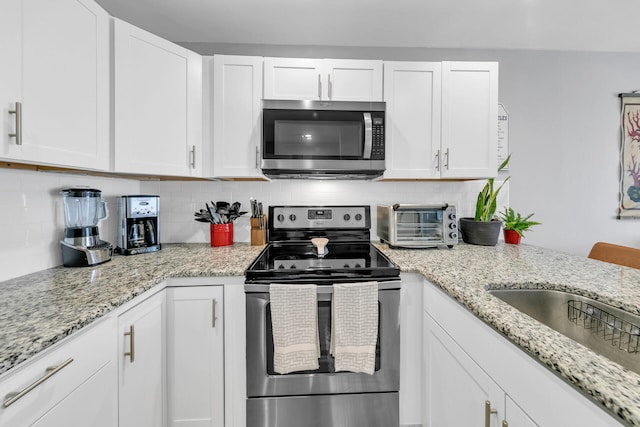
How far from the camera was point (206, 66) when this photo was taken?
1.79m

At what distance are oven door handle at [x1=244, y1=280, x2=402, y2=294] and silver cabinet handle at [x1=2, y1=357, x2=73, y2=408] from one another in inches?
26.5

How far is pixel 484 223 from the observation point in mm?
2010

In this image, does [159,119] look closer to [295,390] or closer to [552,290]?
[295,390]

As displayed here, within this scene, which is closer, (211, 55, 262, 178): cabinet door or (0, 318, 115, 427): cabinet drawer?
(0, 318, 115, 427): cabinet drawer

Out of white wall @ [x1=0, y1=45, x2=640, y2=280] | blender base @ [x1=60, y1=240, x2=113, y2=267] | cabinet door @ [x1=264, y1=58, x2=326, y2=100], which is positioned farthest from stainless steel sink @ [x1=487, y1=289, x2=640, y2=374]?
blender base @ [x1=60, y1=240, x2=113, y2=267]

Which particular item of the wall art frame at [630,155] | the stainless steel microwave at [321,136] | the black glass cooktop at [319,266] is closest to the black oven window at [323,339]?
the black glass cooktop at [319,266]

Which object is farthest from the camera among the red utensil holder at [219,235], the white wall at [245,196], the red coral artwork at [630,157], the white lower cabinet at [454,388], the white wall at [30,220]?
the red coral artwork at [630,157]

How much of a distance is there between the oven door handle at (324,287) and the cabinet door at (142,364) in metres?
0.39

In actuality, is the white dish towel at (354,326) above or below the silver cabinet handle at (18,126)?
below

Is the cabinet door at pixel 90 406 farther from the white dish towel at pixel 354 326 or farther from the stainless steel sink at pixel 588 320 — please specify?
the stainless steel sink at pixel 588 320

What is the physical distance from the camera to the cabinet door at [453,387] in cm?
87

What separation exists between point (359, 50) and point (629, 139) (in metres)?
2.33

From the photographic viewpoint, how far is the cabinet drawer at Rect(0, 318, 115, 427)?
2.09 ft

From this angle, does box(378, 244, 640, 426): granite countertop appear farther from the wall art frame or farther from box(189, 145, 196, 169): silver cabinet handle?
box(189, 145, 196, 169): silver cabinet handle
